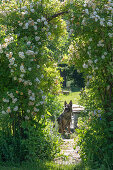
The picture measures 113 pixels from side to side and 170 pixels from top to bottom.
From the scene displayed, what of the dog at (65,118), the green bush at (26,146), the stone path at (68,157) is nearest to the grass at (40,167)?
the green bush at (26,146)

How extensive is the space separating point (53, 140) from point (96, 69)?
1828 mm

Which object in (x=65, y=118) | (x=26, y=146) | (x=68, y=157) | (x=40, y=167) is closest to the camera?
(x=40, y=167)

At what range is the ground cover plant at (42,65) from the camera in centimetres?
400

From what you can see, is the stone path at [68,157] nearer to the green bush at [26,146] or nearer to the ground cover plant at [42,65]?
the green bush at [26,146]

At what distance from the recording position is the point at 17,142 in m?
4.71

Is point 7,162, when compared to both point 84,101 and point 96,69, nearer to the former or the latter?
point 84,101

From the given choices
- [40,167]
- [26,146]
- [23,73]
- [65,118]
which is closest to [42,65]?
[23,73]

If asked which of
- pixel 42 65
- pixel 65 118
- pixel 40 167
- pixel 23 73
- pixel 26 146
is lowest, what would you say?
pixel 40 167

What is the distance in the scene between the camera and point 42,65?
16.0ft

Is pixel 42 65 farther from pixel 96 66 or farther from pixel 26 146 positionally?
pixel 26 146

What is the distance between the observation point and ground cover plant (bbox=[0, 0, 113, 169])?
4004mm

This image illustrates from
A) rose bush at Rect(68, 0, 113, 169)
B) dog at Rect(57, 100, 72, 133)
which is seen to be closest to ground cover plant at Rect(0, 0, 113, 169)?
rose bush at Rect(68, 0, 113, 169)

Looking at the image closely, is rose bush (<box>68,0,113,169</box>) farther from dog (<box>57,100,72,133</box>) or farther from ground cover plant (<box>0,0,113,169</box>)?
dog (<box>57,100,72,133</box>)

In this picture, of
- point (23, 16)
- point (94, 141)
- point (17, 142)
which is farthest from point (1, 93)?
point (94, 141)
